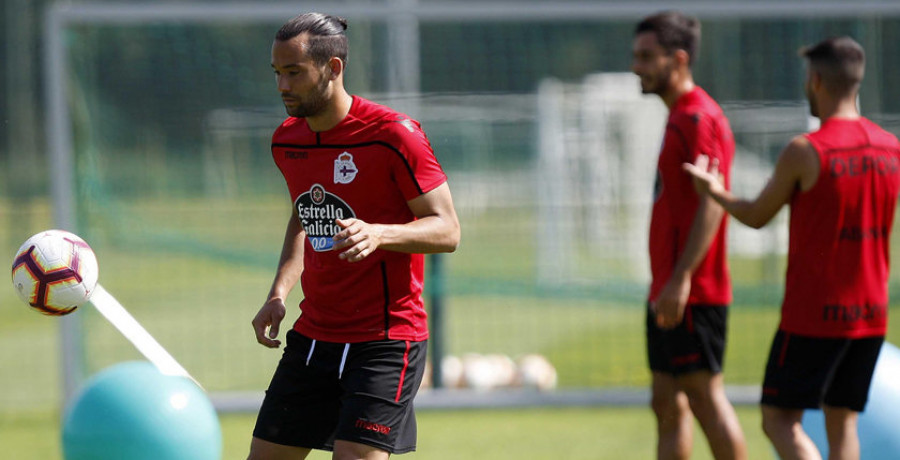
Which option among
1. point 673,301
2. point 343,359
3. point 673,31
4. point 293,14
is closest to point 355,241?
point 343,359

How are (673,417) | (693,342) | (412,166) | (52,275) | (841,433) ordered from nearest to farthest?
(412,166), (52,275), (841,433), (693,342), (673,417)

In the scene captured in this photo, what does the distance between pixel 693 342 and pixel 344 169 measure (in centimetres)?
211

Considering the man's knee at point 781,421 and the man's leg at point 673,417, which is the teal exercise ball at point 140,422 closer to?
the man's leg at point 673,417

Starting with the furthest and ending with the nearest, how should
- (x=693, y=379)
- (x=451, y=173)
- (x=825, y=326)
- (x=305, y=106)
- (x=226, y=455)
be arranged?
(x=451, y=173) → (x=226, y=455) → (x=693, y=379) → (x=825, y=326) → (x=305, y=106)

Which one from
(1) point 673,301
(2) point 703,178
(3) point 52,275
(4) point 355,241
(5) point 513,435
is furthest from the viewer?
(5) point 513,435

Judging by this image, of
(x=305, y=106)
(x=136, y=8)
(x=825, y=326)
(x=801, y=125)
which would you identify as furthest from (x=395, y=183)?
(x=801, y=125)

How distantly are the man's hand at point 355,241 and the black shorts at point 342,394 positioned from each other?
627 millimetres

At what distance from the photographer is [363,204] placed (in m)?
4.20

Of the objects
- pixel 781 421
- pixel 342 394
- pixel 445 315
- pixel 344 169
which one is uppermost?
pixel 344 169

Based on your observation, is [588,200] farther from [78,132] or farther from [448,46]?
[78,132]

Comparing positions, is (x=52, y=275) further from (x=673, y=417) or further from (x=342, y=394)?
(x=673, y=417)

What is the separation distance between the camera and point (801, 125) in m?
8.88

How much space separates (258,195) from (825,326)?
5912mm

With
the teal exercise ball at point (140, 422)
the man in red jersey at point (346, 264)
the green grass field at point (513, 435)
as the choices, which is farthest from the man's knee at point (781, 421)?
the teal exercise ball at point (140, 422)
